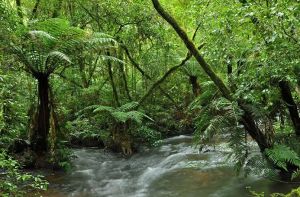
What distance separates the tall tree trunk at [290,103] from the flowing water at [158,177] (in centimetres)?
90

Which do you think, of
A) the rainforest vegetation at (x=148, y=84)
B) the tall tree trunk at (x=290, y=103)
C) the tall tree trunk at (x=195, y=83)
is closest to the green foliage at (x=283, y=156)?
the rainforest vegetation at (x=148, y=84)

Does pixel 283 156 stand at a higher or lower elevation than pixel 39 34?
lower

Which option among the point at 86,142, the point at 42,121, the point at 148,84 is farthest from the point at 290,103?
the point at 148,84

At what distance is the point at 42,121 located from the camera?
24.8 ft

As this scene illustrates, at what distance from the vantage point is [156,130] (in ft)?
36.2

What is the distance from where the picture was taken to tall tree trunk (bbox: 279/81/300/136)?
5.45m

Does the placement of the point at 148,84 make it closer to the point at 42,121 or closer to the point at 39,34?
the point at 42,121

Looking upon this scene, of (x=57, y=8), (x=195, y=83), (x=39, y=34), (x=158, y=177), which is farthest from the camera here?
(x=195, y=83)

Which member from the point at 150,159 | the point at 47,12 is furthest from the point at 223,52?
the point at 47,12

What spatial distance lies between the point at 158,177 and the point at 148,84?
21.0ft

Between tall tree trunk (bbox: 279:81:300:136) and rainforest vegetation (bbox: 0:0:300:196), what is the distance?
0.7 inches

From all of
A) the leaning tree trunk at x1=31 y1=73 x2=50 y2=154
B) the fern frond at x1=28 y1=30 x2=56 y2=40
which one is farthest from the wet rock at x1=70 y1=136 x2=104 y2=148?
the fern frond at x1=28 y1=30 x2=56 y2=40

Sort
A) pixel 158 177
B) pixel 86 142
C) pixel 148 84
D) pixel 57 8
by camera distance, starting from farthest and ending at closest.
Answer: pixel 148 84
pixel 57 8
pixel 86 142
pixel 158 177

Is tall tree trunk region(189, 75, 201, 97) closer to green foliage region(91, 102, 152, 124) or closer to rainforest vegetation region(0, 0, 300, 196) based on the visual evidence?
rainforest vegetation region(0, 0, 300, 196)
